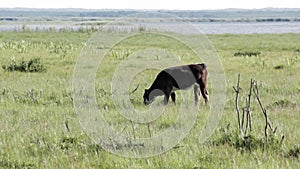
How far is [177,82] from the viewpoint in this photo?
479 inches

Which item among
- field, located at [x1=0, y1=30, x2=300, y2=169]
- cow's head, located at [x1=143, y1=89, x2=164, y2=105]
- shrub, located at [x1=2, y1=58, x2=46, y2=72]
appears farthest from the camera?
shrub, located at [x1=2, y1=58, x2=46, y2=72]

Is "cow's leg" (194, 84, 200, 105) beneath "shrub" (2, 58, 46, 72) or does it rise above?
above

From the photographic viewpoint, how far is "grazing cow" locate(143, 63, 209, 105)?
12.1m

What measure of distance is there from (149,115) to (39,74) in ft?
28.0

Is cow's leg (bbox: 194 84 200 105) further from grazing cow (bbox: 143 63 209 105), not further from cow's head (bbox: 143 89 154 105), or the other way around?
cow's head (bbox: 143 89 154 105)

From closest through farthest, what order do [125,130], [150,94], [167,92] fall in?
[125,130] < [167,92] < [150,94]

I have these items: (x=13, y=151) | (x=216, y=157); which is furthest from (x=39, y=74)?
(x=216, y=157)

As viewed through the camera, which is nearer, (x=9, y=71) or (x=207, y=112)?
(x=207, y=112)

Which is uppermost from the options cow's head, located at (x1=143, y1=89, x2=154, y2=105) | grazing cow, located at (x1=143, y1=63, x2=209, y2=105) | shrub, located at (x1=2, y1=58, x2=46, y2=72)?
grazing cow, located at (x1=143, y1=63, x2=209, y2=105)

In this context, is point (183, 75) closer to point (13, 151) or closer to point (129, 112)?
point (129, 112)

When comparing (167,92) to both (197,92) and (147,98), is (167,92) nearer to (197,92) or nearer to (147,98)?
(147,98)

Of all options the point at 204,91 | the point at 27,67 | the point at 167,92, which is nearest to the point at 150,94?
the point at 167,92

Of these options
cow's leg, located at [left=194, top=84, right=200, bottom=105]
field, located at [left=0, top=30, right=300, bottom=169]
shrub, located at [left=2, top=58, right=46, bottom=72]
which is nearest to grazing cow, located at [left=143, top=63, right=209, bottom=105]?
cow's leg, located at [left=194, top=84, right=200, bottom=105]

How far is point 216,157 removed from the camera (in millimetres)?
7070
